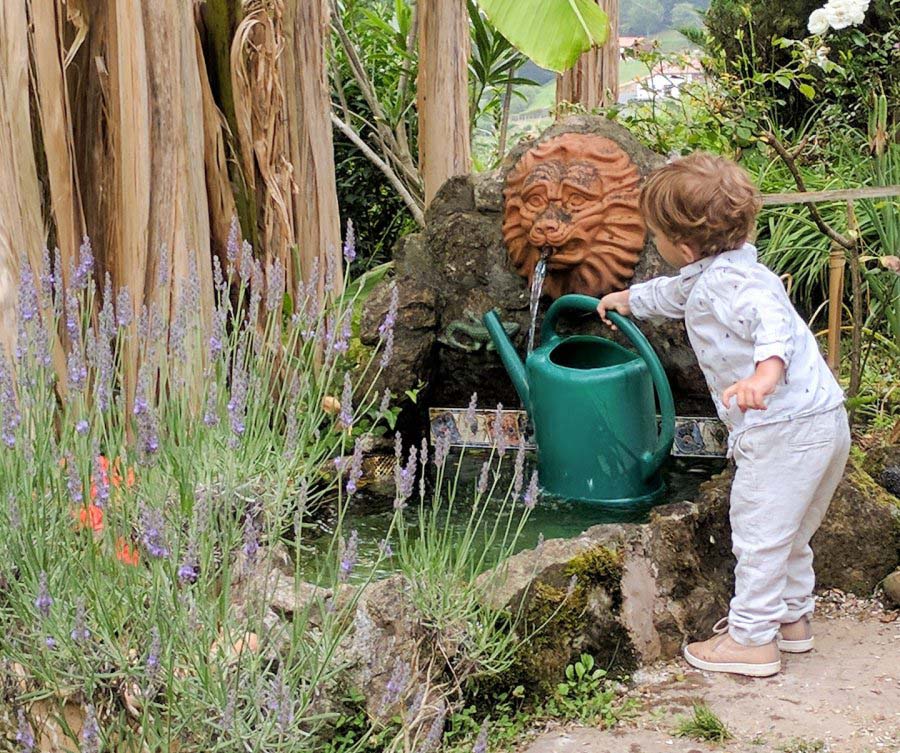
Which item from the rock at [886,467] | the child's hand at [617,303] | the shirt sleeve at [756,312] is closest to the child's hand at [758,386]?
the shirt sleeve at [756,312]

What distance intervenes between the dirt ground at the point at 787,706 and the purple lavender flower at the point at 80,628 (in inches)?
41.0

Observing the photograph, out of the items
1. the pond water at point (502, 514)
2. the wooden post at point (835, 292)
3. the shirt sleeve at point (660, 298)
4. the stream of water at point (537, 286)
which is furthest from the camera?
the wooden post at point (835, 292)

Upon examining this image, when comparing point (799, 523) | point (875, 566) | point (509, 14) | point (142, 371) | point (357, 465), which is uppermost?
point (509, 14)

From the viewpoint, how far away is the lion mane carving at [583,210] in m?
3.61

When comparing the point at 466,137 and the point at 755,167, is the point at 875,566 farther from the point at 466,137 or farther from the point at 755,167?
the point at 466,137

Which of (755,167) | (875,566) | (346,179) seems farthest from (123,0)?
(346,179)

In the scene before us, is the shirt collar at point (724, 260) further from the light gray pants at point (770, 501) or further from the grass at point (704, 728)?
the grass at point (704, 728)

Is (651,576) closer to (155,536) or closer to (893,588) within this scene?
(893,588)

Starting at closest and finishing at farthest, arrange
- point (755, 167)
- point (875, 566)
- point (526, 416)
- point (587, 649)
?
point (587, 649) < point (875, 566) < point (526, 416) < point (755, 167)

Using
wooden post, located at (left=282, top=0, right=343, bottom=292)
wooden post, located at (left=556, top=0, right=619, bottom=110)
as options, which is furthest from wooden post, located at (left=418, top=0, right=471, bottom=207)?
wooden post, located at (left=282, top=0, right=343, bottom=292)

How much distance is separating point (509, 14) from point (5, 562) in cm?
296

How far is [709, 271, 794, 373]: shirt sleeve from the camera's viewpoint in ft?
8.89

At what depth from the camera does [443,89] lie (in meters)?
6.16

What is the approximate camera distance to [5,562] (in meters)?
2.05
